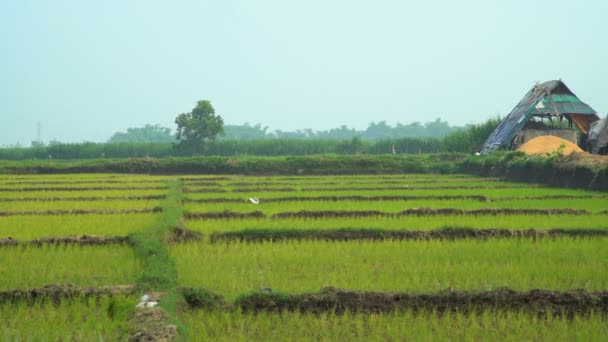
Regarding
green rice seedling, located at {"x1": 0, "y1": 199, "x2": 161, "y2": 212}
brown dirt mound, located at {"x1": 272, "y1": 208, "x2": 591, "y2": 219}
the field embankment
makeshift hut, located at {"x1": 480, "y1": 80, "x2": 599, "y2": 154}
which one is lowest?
green rice seedling, located at {"x1": 0, "y1": 199, "x2": 161, "y2": 212}

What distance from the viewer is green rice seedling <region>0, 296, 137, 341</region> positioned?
185 inches

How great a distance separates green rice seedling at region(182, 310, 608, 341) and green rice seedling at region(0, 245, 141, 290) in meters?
1.57

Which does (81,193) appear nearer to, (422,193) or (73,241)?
(422,193)

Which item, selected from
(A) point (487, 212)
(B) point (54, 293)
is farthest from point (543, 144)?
(B) point (54, 293)

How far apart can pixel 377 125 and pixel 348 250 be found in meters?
91.2

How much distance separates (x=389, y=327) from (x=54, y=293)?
278 centimetres

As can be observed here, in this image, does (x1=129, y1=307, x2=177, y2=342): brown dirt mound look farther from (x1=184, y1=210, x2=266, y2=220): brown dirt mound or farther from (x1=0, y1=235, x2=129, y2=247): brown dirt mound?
(x1=184, y1=210, x2=266, y2=220): brown dirt mound

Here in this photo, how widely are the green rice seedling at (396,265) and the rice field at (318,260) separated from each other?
19 millimetres

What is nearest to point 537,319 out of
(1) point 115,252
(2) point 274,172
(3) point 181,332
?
(3) point 181,332

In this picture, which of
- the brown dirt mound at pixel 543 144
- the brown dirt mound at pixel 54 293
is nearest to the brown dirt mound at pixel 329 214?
the brown dirt mound at pixel 54 293

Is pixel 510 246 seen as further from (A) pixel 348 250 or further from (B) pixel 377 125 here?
(B) pixel 377 125

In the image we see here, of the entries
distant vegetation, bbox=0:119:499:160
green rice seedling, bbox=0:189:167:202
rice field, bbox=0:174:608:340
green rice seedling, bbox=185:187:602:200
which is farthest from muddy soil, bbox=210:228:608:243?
distant vegetation, bbox=0:119:499:160

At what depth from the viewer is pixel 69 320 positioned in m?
5.21

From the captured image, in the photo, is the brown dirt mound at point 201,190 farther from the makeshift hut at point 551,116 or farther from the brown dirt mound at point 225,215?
the makeshift hut at point 551,116
